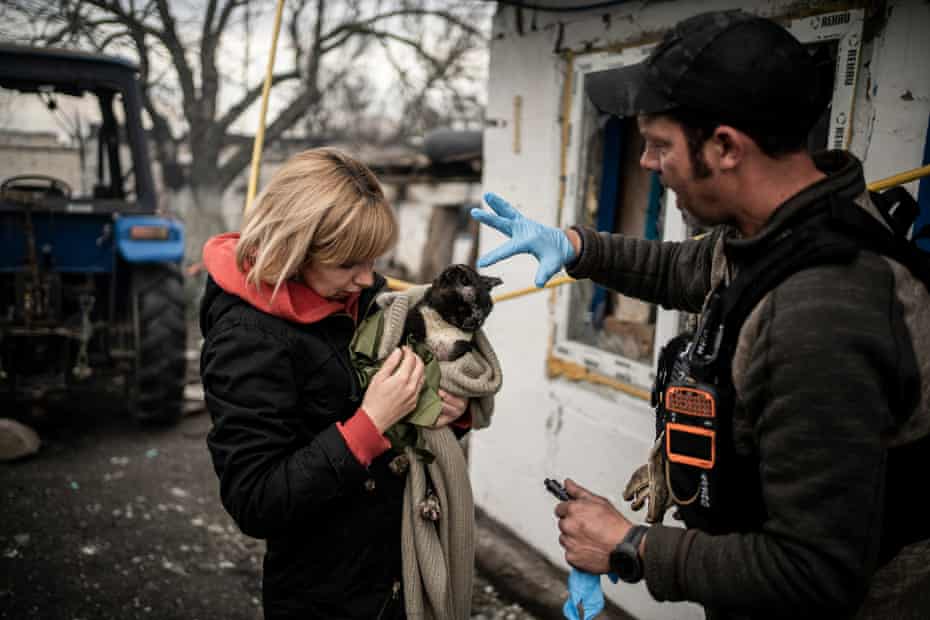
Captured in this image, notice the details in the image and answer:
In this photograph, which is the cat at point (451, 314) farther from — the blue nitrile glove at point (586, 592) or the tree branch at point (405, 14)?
the tree branch at point (405, 14)

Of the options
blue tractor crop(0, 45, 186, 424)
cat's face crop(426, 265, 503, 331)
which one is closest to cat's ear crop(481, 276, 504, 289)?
cat's face crop(426, 265, 503, 331)

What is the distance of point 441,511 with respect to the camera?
160cm

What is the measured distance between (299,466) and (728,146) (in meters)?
0.94

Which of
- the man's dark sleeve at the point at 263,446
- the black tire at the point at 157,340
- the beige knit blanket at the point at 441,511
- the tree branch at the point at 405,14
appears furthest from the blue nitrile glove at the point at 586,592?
the tree branch at the point at 405,14

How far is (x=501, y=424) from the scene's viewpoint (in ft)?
11.4

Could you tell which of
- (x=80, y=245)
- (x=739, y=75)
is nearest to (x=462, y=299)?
(x=739, y=75)

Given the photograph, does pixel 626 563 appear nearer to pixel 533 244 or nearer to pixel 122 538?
pixel 533 244

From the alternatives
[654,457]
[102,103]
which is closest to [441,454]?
[654,457]

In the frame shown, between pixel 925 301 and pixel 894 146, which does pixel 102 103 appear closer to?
pixel 894 146

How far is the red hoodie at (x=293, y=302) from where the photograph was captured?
1358mm

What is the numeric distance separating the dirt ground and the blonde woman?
161 centimetres

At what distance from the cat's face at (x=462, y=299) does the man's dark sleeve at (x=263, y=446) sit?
1.46 ft

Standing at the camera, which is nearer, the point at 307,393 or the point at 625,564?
the point at 625,564

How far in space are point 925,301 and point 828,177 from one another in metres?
0.24
